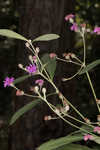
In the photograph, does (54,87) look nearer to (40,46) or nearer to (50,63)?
(50,63)

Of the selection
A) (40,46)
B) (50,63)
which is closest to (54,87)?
(50,63)

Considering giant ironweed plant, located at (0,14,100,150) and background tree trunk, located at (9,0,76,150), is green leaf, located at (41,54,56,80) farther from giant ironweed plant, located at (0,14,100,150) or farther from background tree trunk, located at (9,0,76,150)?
background tree trunk, located at (9,0,76,150)

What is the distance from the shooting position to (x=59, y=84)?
→ 1.98 meters

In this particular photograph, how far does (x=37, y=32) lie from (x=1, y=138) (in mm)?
1876

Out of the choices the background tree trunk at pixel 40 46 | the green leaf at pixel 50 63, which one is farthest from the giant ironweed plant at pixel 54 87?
the background tree trunk at pixel 40 46

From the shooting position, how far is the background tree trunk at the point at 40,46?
6.26 feet

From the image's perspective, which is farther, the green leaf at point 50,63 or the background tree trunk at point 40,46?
the background tree trunk at point 40,46

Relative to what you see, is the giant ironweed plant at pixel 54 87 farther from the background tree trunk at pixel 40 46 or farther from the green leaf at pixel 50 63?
the background tree trunk at pixel 40 46

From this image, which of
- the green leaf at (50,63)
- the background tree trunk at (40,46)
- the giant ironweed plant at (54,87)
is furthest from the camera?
the background tree trunk at (40,46)

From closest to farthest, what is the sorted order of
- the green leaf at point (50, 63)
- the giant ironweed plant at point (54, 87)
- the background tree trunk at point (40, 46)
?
the giant ironweed plant at point (54, 87) → the green leaf at point (50, 63) → the background tree trunk at point (40, 46)

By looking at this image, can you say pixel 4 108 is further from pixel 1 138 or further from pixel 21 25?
pixel 21 25

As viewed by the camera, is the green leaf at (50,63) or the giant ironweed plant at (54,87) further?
the green leaf at (50,63)

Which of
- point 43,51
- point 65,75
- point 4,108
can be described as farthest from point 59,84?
point 4,108

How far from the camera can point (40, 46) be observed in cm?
190
